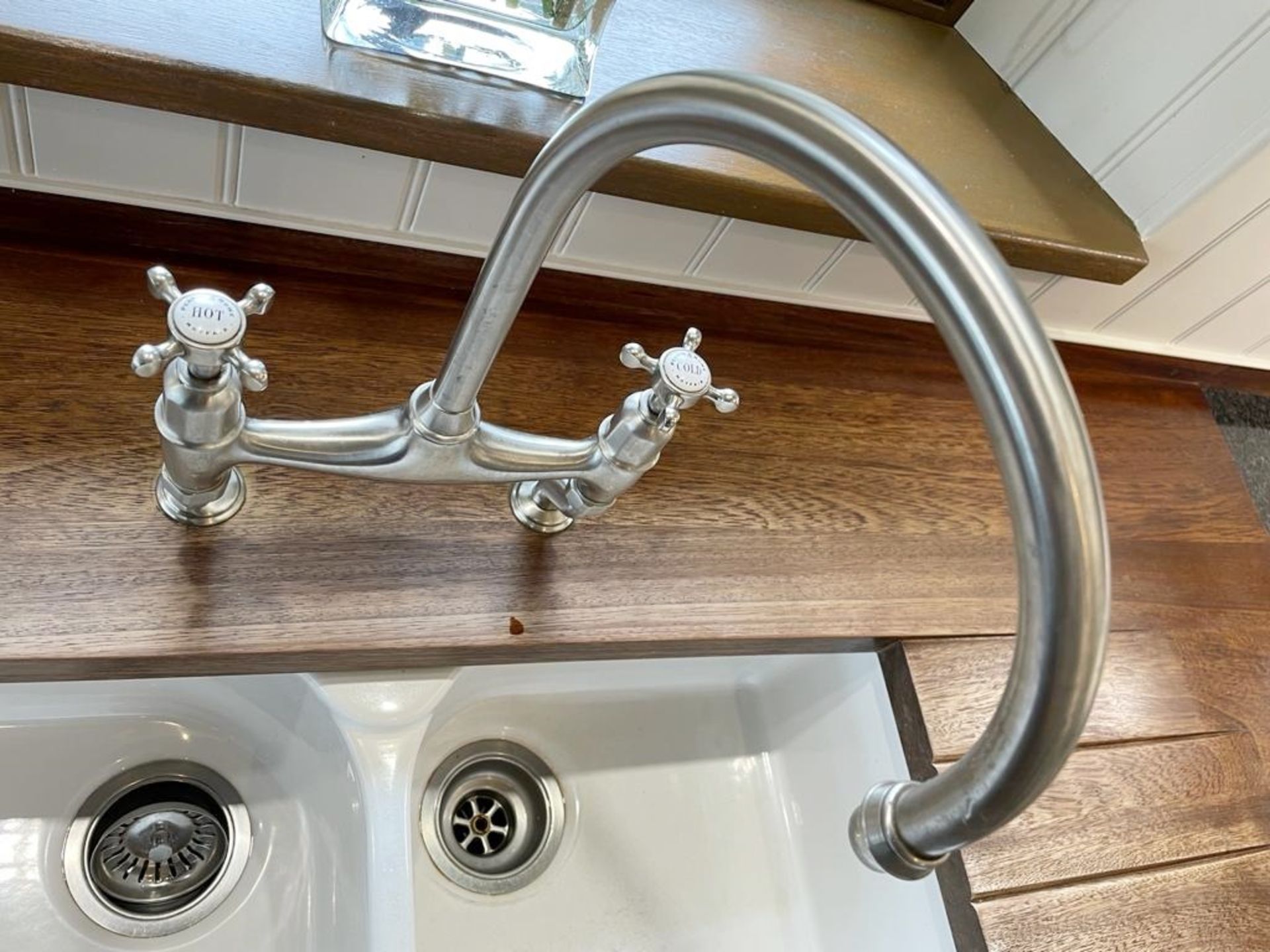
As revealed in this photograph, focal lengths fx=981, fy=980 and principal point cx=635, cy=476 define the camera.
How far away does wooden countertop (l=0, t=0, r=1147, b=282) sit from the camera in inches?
20.0

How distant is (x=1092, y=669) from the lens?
27cm

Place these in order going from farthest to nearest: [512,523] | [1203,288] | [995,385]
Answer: [1203,288]
[512,523]
[995,385]

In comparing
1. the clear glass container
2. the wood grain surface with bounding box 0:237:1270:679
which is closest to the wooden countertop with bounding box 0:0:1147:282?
the clear glass container

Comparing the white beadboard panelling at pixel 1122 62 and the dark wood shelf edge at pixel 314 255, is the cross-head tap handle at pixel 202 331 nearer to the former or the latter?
the dark wood shelf edge at pixel 314 255

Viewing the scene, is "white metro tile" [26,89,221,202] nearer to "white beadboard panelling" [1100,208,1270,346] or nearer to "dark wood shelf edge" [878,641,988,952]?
"dark wood shelf edge" [878,641,988,952]

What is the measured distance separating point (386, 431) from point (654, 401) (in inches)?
5.5

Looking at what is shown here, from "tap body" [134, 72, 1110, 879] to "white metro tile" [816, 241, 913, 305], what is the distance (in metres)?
0.40

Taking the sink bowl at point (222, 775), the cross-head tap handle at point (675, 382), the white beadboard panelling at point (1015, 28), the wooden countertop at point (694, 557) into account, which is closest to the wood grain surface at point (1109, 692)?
the wooden countertop at point (694, 557)

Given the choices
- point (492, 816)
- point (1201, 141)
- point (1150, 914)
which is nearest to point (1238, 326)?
point (1201, 141)

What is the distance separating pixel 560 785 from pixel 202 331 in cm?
45

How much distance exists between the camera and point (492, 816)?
72 cm

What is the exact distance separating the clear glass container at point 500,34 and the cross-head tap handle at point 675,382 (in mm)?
211

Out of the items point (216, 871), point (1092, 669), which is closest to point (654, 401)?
point (1092, 669)

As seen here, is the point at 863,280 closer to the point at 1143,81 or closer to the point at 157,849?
the point at 1143,81
